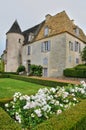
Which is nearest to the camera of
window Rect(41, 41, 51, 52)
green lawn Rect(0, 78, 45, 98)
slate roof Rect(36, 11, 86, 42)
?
green lawn Rect(0, 78, 45, 98)

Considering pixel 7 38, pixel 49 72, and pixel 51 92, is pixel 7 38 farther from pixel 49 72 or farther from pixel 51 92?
pixel 51 92

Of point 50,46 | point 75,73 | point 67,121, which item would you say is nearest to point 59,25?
point 50,46

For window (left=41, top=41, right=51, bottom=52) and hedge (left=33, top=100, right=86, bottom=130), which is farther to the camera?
window (left=41, top=41, right=51, bottom=52)

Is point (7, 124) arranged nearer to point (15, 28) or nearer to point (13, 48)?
point (13, 48)

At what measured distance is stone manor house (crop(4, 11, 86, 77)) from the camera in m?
26.0

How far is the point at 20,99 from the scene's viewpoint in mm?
5254

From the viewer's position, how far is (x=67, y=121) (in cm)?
357

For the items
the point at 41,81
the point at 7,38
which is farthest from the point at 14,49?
the point at 41,81

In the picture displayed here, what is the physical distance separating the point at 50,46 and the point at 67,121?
2428 centimetres

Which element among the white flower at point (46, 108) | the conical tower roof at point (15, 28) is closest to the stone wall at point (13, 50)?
the conical tower roof at point (15, 28)

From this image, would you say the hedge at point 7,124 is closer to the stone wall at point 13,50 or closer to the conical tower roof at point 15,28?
the stone wall at point 13,50

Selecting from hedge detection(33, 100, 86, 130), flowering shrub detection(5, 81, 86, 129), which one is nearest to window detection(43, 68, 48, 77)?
flowering shrub detection(5, 81, 86, 129)

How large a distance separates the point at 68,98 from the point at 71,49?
2163 centimetres

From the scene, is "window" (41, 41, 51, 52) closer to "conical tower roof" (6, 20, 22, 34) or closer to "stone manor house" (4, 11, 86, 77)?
"stone manor house" (4, 11, 86, 77)
